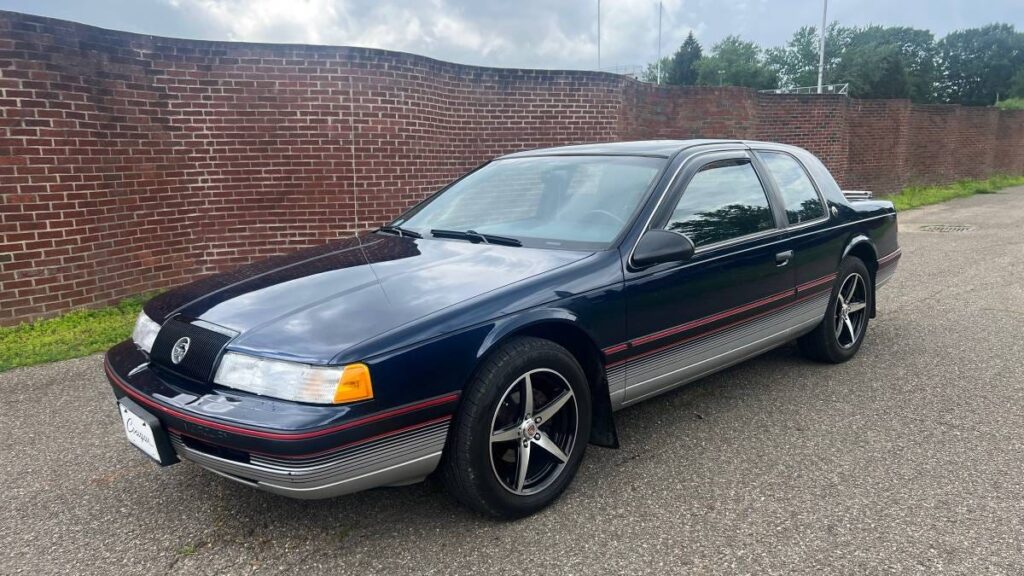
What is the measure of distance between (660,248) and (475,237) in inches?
35.6

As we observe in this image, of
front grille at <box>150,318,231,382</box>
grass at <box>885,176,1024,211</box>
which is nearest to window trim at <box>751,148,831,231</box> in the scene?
front grille at <box>150,318,231,382</box>

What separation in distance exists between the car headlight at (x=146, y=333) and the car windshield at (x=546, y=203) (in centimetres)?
134

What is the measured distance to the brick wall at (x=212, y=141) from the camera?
5512 millimetres

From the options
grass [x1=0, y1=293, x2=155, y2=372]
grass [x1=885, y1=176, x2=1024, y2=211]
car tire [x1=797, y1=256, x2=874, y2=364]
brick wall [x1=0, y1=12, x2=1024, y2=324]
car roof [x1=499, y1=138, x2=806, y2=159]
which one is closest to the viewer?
car roof [x1=499, y1=138, x2=806, y2=159]

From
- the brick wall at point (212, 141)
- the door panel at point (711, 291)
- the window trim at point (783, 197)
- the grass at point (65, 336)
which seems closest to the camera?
the door panel at point (711, 291)

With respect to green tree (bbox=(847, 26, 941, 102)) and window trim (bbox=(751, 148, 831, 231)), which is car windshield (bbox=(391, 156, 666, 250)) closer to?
window trim (bbox=(751, 148, 831, 231))

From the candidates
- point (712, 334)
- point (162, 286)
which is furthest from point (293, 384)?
point (162, 286)

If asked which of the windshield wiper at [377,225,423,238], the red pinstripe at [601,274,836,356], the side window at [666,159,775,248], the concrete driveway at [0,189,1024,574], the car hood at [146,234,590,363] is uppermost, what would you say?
the side window at [666,159,775,248]

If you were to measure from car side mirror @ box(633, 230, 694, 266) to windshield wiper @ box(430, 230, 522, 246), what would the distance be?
1.85ft

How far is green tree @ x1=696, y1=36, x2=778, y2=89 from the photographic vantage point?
228 feet

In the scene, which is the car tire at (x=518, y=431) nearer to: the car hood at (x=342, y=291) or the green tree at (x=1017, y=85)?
the car hood at (x=342, y=291)

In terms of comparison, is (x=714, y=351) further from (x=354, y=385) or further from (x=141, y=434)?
(x=141, y=434)

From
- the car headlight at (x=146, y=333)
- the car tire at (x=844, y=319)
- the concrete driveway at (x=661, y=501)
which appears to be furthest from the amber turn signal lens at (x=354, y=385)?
the car tire at (x=844, y=319)

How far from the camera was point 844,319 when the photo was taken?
458 centimetres
